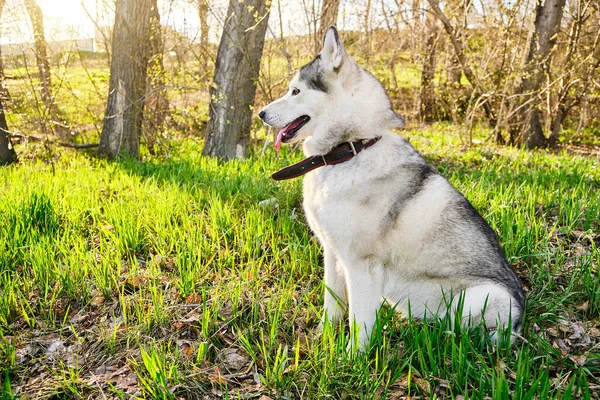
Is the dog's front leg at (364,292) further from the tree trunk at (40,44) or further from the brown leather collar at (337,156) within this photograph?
the tree trunk at (40,44)

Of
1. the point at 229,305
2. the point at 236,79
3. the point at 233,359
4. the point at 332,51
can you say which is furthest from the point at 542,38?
the point at 233,359

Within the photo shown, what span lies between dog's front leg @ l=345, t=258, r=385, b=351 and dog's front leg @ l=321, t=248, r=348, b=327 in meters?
0.27

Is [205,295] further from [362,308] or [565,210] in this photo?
[565,210]

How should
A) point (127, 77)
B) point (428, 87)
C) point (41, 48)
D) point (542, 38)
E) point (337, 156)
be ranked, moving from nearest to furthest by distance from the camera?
point (337, 156) < point (127, 77) < point (41, 48) < point (542, 38) < point (428, 87)

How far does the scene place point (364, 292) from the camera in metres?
2.71

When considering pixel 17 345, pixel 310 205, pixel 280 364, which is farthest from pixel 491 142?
pixel 17 345

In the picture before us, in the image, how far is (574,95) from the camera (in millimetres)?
9320

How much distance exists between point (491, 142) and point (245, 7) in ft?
20.4

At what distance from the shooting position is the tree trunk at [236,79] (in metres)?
6.41

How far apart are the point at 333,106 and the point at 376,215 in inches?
29.7

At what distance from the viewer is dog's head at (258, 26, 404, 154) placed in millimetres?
2904

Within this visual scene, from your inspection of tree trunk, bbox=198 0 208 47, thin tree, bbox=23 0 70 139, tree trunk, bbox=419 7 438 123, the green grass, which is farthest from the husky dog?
tree trunk, bbox=419 7 438 123

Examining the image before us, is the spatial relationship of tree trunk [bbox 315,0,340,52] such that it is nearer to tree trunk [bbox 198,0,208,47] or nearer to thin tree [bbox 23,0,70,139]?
tree trunk [bbox 198,0,208,47]

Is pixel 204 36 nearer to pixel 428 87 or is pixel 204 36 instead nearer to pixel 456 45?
pixel 456 45
